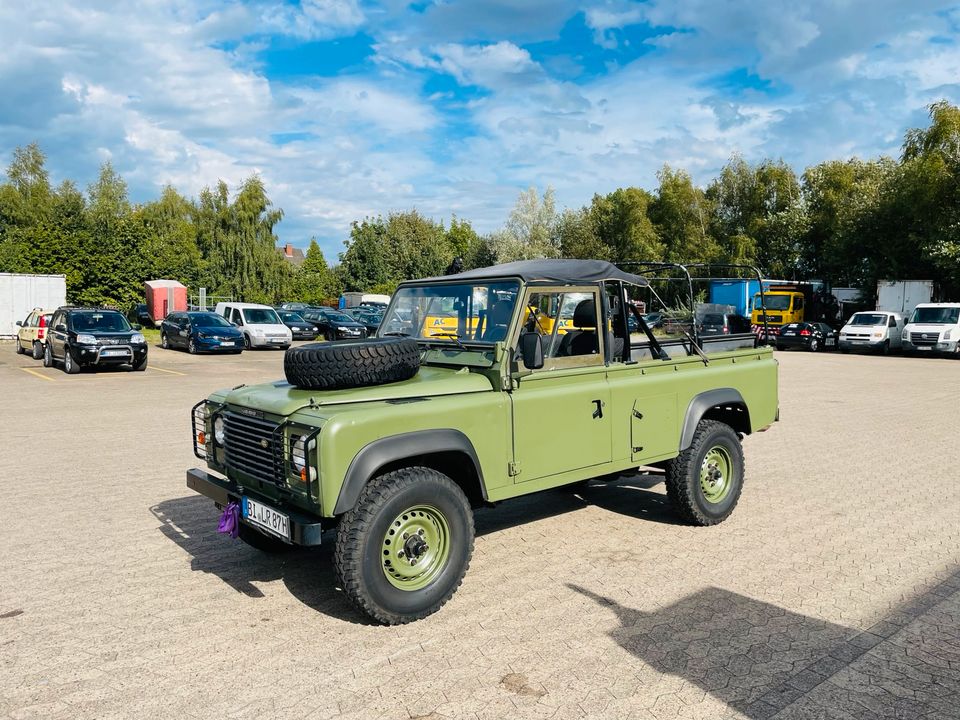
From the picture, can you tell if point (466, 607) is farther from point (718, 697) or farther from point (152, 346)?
point (152, 346)

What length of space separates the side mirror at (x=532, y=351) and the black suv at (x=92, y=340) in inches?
656

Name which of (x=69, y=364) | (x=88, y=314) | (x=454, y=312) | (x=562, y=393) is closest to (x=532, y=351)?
→ (x=562, y=393)

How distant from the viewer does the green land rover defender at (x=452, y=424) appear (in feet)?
13.2

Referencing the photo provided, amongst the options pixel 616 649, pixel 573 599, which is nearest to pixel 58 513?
pixel 573 599

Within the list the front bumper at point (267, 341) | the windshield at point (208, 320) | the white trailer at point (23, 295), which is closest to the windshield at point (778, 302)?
the front bumper at point (267, 341)

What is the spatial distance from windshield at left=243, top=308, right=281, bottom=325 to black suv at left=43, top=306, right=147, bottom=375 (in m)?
9.00

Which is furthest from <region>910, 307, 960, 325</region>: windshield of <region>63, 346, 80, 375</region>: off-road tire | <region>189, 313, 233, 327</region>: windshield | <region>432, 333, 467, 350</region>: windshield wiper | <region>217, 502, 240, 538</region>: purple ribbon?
<region>217, 502, 240, 538</region>: purple ribbon

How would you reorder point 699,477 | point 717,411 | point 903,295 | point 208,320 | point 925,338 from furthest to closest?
1. point 903,295
2. point 925,338
3. point 208,320
4. point 717,411
5. point 699,477

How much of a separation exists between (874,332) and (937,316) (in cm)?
228

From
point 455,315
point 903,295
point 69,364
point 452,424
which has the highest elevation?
point 903,295

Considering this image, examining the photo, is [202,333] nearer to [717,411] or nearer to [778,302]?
[717,411]

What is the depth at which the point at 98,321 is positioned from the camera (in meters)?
19.2

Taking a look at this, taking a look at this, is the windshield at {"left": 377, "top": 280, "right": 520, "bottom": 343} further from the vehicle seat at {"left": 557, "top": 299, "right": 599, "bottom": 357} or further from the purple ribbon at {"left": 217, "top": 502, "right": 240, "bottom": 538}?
the purple ribbon at {"left": 217, "top": 502, "right": 240, "bottom": 538}

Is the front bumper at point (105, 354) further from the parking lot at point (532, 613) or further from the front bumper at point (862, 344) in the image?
the front bumper at point (862, 344)
